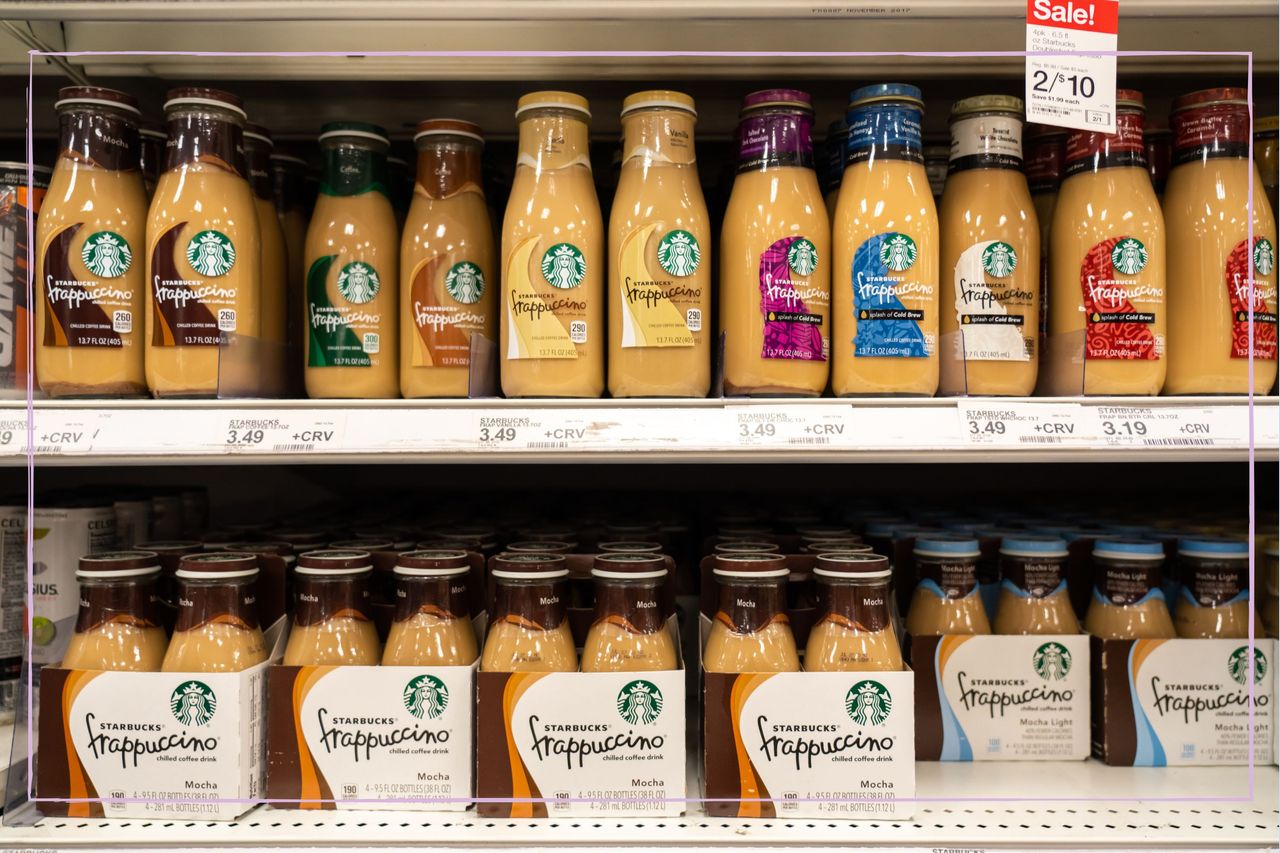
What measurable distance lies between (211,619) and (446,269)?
517 mm

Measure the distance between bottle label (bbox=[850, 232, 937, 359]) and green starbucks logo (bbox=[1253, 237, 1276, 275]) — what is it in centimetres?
42

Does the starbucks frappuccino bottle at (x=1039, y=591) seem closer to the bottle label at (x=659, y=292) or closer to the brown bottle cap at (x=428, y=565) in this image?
the bottle label at (x=659, y=292)

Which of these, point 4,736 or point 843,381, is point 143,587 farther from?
point 843,381

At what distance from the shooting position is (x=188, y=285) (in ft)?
3.57

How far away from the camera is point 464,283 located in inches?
45.5

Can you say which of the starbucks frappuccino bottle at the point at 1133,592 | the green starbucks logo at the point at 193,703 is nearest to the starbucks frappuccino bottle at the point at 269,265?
the green starbucks logo at the point at 193,703

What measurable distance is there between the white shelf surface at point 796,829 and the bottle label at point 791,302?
0.55m

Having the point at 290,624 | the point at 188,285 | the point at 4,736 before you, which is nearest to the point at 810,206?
the point at 188,285

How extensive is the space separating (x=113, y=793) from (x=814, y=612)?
2.88ft

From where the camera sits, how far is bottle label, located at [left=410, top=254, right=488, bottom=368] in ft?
3.71

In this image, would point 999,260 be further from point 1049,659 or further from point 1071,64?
point 1049,659

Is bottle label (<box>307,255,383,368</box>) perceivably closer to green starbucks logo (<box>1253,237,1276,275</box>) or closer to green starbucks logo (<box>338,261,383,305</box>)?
green starbucks logo (<box>338,261,383,305</box>)

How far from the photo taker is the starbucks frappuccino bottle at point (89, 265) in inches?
43.0

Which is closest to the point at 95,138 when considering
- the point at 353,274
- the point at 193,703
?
the point at 353,274
